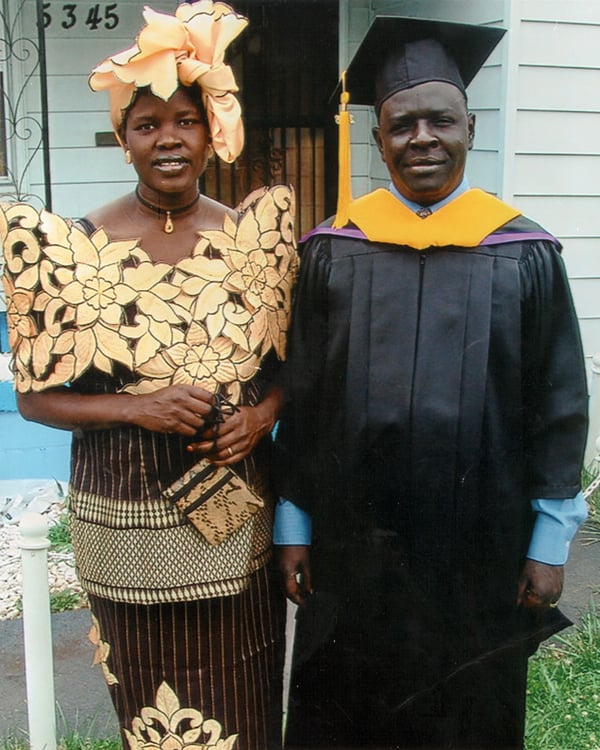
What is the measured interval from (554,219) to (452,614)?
340 cm

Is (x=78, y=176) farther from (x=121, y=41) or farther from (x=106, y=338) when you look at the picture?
(x=106, y=338)

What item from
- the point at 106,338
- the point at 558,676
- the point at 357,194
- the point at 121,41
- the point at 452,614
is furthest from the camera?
the point at 357,194

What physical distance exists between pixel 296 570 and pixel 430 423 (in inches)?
21.4

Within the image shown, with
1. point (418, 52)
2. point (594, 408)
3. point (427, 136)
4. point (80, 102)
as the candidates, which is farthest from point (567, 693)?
point (80, 102)

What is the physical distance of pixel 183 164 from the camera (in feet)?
7.60

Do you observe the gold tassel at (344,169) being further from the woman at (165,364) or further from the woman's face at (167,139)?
the woman's face at (167,139)

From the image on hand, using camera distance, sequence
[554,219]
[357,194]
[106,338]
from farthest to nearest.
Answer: [357,194] < [554,219] < [106,338]

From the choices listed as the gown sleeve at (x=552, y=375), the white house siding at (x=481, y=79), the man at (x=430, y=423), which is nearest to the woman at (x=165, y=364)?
the man at (x=430, y=423)

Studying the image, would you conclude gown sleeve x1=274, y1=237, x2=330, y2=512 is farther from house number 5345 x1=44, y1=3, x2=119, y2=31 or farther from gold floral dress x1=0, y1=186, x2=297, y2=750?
house number 5345 x1=44, y1=3, x2=119, y2=31

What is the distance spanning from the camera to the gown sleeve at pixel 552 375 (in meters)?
2.31

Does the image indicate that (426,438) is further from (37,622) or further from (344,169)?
(37,622)

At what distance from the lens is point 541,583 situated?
241cm

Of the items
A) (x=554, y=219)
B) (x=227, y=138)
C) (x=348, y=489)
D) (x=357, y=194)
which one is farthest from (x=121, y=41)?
(x=348, y=489)

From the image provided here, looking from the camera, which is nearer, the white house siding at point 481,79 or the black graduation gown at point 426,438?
Result: the black graduation gown at point 426,438
